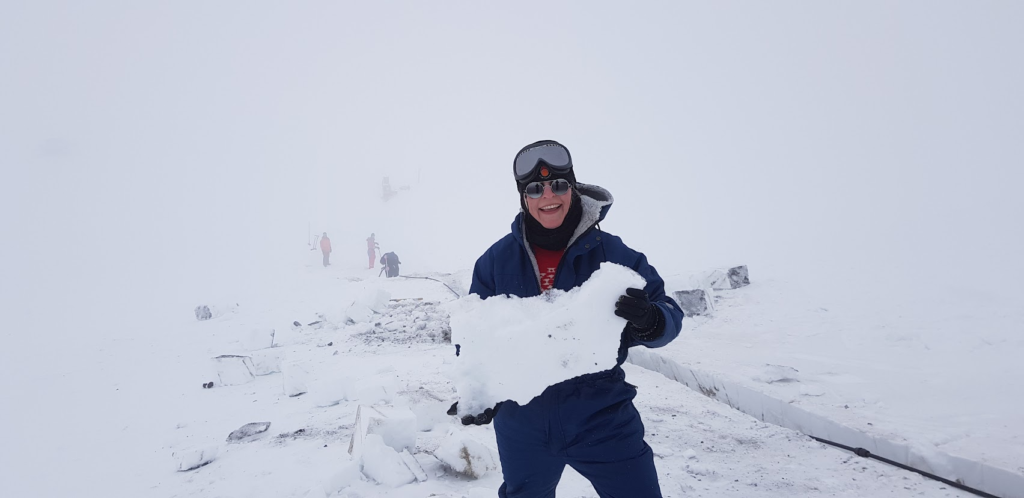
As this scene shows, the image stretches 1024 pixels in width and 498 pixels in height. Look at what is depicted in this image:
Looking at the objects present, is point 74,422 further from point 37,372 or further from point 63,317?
point 63,317

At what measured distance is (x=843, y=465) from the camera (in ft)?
8.36

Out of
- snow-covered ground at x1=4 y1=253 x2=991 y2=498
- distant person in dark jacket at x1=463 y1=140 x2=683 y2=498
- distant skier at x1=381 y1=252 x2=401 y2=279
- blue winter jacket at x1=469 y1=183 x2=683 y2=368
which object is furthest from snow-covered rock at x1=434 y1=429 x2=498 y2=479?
distant skier at x1=381 y1=252 x2=401 y2=279

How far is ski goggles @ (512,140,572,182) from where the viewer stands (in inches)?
72.2

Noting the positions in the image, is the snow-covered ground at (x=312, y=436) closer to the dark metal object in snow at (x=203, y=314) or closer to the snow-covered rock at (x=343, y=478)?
the snow-covered rock at (x=343, y=478)

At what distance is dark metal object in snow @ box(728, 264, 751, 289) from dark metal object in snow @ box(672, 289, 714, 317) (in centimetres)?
108

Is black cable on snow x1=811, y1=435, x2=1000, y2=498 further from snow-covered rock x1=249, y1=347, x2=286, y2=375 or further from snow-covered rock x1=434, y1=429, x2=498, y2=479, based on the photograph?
snow-covered rock x1=249, y1=347, x2=286, y2=375

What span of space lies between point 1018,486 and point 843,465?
27.3 inches

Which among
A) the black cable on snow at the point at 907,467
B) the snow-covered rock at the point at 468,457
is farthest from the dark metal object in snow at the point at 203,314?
the black cable on snow at the point at 907,467

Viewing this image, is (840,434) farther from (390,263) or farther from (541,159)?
(390,263)

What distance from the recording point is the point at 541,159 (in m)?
1.85

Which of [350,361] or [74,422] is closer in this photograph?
[74,422]

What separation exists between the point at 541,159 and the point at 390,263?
53.6 ft

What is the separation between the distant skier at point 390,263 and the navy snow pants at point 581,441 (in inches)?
642

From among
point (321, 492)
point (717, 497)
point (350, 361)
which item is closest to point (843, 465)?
point (717, 497)
